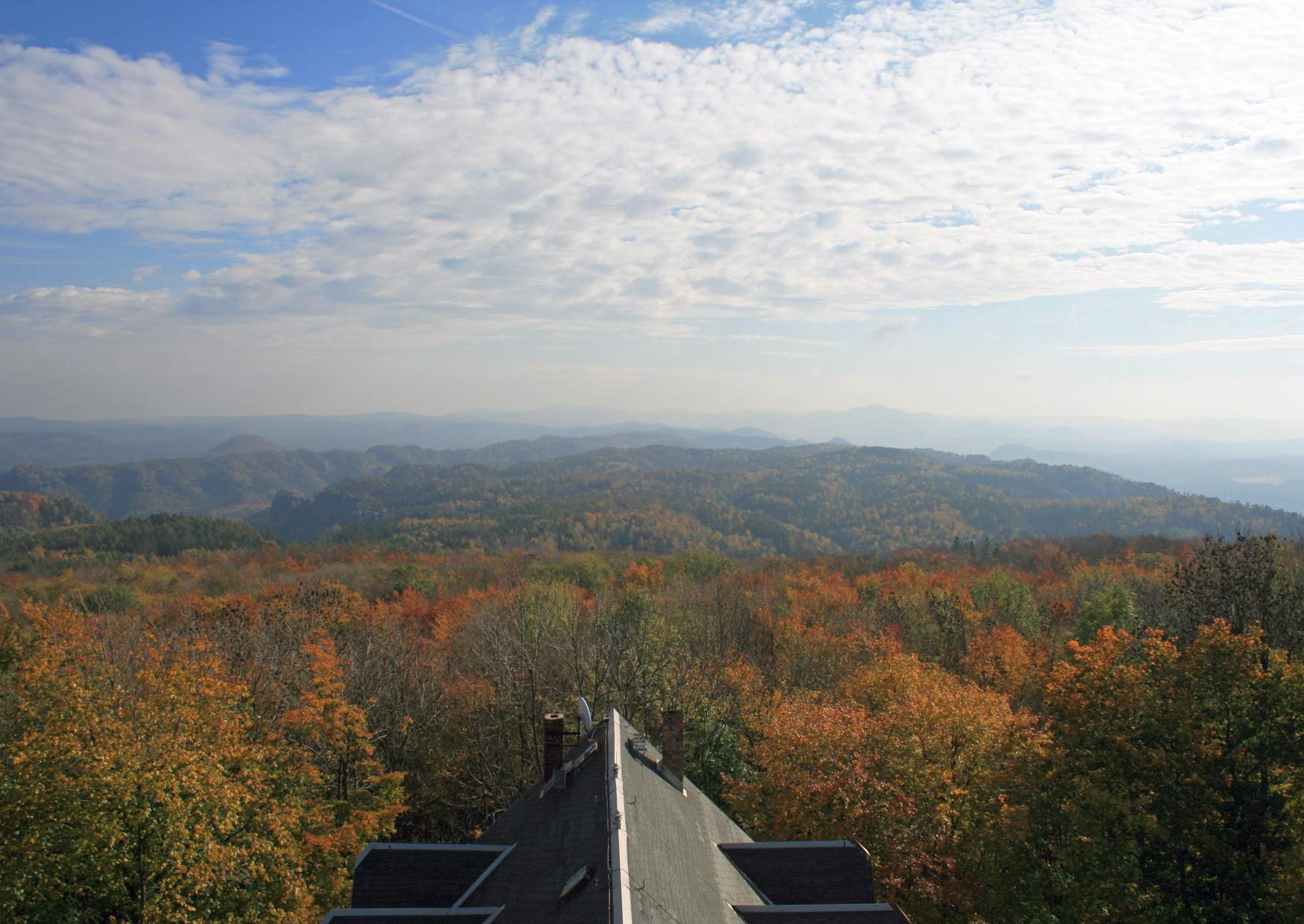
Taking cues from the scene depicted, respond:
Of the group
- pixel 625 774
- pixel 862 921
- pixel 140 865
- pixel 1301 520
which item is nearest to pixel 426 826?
pixel 140 865

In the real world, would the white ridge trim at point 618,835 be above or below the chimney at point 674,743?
above

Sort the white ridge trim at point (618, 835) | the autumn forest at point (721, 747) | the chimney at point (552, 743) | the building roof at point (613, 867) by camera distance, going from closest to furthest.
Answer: the white ridge trim at point (618, 835), the building roof at point (613, 867), the autumn forest at point (721, 747), the chimney at point (552, 743)

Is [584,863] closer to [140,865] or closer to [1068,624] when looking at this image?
[140,865]

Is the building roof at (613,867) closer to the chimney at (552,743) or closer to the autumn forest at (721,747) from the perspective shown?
the chimney at (552,743)

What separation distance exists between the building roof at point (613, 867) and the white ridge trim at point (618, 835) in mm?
31

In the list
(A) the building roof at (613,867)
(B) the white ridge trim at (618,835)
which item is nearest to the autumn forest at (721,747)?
(A) the building roof at (613,867)

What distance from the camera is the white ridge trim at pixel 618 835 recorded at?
35.5 ft

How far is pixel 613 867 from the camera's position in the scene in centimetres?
1186

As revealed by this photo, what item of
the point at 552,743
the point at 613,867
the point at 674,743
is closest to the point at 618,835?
the point at 613,867

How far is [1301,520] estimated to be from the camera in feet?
596

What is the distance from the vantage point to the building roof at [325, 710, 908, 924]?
1289 cm

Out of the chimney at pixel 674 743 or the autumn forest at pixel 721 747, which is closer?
the autumn forest at pixel 721 747

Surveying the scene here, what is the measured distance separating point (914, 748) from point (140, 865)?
863 inches

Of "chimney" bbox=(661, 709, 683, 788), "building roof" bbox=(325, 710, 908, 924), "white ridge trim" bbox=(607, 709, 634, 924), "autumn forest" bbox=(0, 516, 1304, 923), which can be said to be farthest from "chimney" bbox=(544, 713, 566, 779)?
"autumn forest" bbox=(0, 516, 1304, 923)
